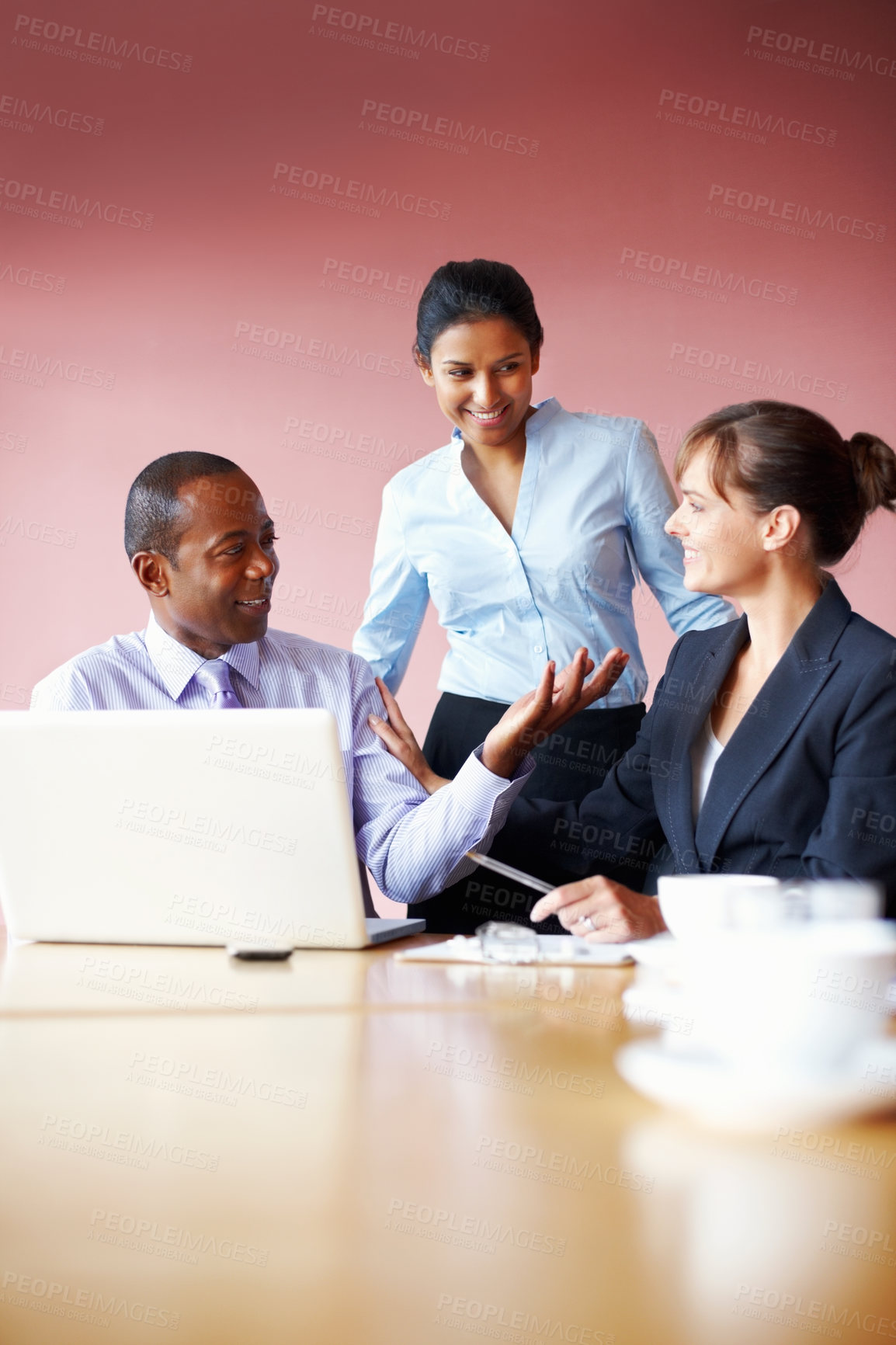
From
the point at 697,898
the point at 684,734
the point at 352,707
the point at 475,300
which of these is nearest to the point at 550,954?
the point at 697,898

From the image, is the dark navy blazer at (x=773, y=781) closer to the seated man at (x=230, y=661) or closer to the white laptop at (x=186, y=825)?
the seated man at (x=230, y=661)

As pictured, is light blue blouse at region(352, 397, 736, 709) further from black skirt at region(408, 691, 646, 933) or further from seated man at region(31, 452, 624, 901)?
seated man at region(31, 452, 624, 901)

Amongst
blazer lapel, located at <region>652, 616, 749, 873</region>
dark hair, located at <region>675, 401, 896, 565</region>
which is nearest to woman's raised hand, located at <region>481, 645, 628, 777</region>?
blazer lapel, located at <region>652, 616, 749, 873</region>

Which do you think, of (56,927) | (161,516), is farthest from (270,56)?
(56,927)

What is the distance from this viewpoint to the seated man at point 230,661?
197 centimetres

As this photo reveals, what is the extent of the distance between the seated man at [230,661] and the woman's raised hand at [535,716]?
0.05ft

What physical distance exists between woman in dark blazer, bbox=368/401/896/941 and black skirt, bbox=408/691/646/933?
34 cm

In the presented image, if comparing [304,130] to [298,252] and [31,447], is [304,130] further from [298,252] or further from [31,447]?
[31,447]

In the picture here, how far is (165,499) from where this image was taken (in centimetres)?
215

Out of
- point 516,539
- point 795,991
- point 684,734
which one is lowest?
point 795,991

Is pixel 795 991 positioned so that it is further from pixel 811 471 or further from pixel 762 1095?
pixel 811 471

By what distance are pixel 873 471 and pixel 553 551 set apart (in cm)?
81

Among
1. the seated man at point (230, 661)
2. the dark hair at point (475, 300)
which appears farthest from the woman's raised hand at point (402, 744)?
the dark hair at point (475, 300)

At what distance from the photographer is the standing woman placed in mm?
2395
